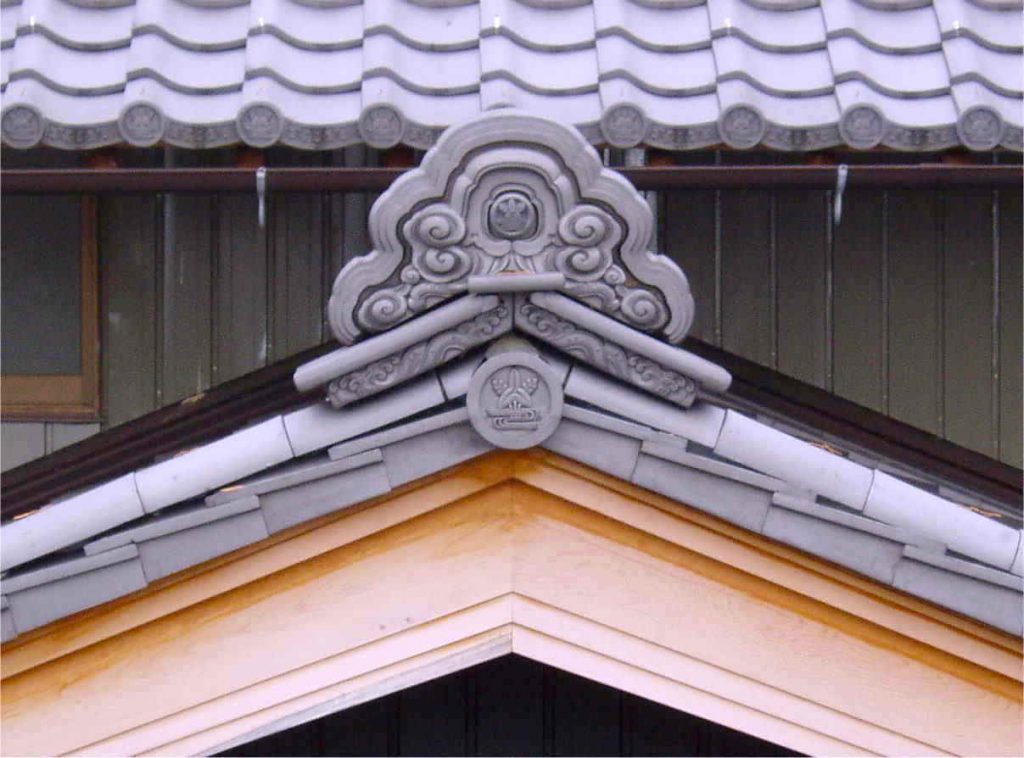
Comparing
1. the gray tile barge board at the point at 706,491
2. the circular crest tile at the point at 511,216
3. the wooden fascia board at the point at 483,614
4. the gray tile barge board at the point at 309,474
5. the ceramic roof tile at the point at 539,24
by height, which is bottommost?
the wooden fascia board at the point at 483,614

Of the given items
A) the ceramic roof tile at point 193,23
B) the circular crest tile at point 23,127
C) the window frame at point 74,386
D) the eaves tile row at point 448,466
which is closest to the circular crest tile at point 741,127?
the eaves tile row at point 448,466

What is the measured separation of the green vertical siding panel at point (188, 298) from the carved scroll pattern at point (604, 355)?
8.39 feet

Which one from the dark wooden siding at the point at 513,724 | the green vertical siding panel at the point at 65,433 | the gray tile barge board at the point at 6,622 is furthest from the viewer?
the green vertical siding panel at the point at 65,433

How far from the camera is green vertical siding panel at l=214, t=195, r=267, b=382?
6.18 m

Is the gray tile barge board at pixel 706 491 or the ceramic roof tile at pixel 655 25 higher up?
the ceramic roof tile at pixel 655 25

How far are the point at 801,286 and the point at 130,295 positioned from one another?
2.87 metres

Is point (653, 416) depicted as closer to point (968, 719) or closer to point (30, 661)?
point (968, 719)

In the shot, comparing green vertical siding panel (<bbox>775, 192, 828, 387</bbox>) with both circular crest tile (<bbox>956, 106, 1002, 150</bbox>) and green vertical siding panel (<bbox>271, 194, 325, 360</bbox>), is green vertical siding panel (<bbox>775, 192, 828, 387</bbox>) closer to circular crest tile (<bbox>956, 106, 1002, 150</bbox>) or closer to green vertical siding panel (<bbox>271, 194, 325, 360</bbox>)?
circular crest tile (<bbox>956, 106, 1002, 150</bbox>)

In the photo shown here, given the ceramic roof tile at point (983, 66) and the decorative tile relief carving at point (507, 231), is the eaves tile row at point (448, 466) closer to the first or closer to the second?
the decorative tile relief carving at point (507, 231)

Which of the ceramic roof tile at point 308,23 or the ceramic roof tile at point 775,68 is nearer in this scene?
the ceramic roof tile at point 775,68

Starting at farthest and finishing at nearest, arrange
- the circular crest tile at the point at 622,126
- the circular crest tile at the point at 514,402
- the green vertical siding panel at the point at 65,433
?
the green vertical siding panel at the point at 65,433 → the circular crest tile at the point at 622,126 → the circular crest tile at the point at 514,402

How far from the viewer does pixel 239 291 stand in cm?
619

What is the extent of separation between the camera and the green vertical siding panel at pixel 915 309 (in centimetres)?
613

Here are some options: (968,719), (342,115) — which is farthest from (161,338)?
(968,719)
